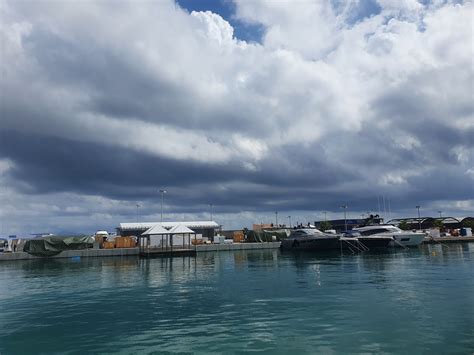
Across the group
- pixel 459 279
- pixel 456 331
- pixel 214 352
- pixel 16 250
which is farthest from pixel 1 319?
pixel 16 250

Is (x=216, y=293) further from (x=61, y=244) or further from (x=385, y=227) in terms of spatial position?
(x=385, y=227)

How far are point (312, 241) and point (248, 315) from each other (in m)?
58.1

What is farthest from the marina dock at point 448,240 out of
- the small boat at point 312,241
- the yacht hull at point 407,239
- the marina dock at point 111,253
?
the marina dock at point 111,253

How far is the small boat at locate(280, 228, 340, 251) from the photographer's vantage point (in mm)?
74250

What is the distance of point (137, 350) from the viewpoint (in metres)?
15.2

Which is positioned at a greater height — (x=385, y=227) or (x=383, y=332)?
(x=385, y=227)

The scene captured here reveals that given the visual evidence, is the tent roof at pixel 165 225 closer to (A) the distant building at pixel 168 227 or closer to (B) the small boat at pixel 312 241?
(A) the distant building at pixel 168 227

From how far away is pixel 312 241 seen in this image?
7638 cm

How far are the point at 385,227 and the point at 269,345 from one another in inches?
2760

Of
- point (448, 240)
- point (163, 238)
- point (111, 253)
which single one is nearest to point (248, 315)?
point (163, 238)

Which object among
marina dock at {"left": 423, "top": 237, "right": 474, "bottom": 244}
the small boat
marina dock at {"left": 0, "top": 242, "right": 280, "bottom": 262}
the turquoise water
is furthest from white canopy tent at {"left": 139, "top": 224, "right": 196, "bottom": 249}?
marina dock at {"left": 423, "top": 237, "right": 474, "bottom": 244}

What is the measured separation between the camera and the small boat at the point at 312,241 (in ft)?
244

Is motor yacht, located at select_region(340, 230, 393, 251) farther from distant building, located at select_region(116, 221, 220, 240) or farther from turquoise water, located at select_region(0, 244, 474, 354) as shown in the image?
distant building, located at select_region(116, 221, 220, 240)

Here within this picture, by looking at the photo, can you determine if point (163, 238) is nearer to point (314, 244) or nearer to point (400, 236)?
point (314, 244)
